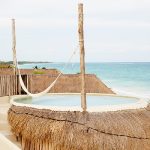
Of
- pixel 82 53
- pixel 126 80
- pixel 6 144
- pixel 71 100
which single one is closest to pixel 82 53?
pixel 82 53

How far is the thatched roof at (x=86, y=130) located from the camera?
513 centimetres

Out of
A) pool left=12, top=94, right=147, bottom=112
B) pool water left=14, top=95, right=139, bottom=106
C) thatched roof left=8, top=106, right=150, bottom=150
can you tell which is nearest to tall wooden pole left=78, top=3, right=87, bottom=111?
thatched roof left=8, top=106, right=150, bottom=150

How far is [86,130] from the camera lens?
5148 millimetres

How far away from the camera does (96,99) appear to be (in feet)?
28.3

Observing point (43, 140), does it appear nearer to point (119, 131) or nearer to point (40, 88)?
point (119, 131)

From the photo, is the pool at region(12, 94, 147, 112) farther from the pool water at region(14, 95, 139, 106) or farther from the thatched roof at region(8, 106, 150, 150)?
the thatched roof at region(8, 106, 150, 150)

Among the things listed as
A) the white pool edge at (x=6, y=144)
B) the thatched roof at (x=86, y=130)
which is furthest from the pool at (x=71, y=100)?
the thatched roof at (x=86, y=130)

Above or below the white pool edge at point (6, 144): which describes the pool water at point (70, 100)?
above

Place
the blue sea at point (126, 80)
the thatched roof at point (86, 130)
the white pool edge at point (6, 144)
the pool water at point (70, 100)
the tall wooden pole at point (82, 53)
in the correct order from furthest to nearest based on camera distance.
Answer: the blue sea at point (126, 80) → the pool water at point (70, 100) → the white pool edge at point (6, 144) → the tall wooden pole at point (82, 53) → the thatched roof at point (86, 130)

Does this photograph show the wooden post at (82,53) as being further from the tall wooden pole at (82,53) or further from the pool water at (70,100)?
the pool water at (70,100)

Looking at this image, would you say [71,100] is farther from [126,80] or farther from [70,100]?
[126,80]

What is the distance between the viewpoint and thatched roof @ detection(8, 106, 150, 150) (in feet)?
16.8

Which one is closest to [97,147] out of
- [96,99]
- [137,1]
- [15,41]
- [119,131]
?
[119,131]

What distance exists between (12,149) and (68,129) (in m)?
1.05
